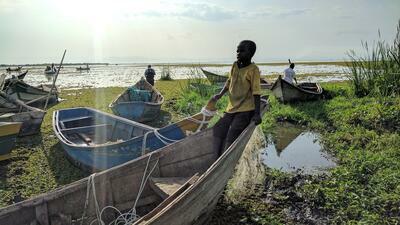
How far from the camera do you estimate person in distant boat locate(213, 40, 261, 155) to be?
461 cm

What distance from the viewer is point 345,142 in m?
7.62

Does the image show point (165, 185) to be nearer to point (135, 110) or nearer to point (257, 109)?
point (257, 109)

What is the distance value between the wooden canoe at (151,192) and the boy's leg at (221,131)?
27 cm

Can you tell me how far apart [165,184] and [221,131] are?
1344 millimetres

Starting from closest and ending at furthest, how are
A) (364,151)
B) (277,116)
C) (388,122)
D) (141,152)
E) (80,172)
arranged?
(141,152) < (80,172) < (364,151) < (388,122) < (277,116)

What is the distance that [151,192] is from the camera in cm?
449

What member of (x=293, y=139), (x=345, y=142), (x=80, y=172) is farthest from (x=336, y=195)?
(x=80, y=172)

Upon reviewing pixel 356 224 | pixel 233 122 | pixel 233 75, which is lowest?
pixel 356 224

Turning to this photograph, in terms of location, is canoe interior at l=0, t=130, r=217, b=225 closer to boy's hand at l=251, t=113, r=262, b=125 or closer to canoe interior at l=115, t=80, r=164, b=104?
boy's hand at l=251, t=113, r=262, b=125

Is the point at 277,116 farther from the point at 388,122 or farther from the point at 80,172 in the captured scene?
the point at 80,172

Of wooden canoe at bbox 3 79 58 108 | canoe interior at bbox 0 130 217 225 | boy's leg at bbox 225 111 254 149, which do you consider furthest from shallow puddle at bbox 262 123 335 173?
wooden canoe at bbox 3 79 58 108

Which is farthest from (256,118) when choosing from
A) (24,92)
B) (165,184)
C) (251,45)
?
(24,92)

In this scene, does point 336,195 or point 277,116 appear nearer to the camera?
point 336,195

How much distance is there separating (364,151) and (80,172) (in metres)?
5.52
